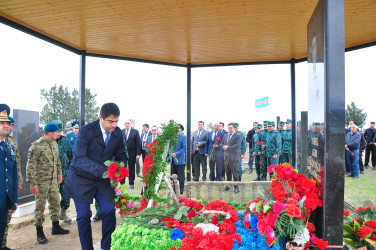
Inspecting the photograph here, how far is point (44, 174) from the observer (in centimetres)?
457

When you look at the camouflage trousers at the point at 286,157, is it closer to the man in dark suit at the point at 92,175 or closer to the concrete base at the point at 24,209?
the man in dark suit at the point at 92,175

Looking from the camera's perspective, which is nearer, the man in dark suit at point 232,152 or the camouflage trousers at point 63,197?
the camouflage trousers at point 63,197

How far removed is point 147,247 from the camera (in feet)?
7.22

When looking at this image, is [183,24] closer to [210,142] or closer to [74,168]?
[74,168]

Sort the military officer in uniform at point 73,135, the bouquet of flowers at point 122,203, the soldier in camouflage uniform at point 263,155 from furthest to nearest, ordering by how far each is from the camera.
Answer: the soldier in camouflage uniform at point 263,155 → the military officer in uniform at point 73,135 → the bouquet of flowers at point 122,203

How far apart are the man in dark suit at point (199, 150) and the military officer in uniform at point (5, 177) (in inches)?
247

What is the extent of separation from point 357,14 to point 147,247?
4857 mm

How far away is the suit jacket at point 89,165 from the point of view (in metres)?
3.08

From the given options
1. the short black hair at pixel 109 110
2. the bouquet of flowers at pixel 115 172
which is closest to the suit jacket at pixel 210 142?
the short black hair at pixel 109 110

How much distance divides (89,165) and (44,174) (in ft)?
6.77

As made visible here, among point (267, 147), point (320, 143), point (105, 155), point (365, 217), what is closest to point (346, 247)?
point (365, 217)

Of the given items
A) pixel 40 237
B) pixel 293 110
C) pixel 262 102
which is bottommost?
pixel 40 237

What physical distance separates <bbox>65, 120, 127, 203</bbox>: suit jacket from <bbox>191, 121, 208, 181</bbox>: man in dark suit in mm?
6024

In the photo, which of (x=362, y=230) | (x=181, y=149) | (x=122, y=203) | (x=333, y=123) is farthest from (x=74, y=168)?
(x=181, y=149)
